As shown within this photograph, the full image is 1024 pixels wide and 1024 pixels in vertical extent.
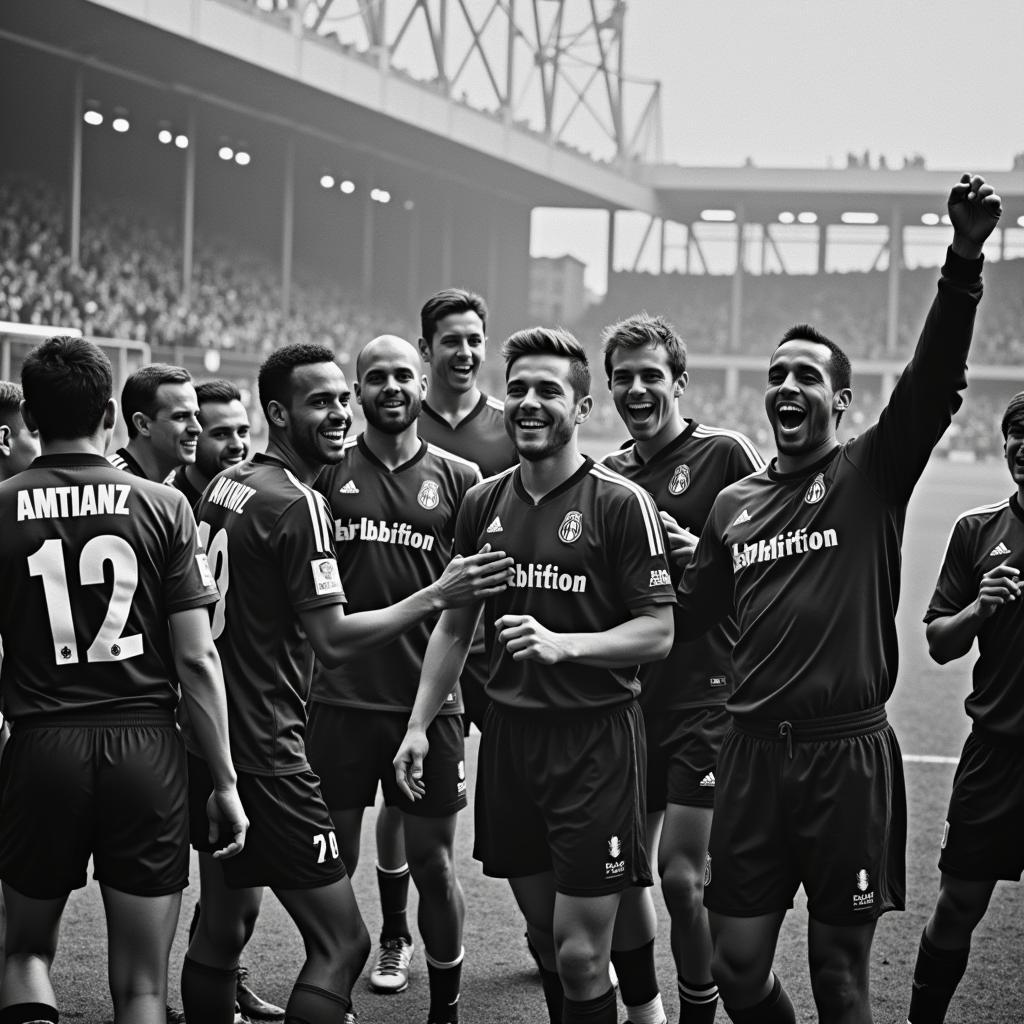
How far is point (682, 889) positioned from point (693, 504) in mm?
1352

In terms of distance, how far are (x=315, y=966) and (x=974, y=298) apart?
2.54m

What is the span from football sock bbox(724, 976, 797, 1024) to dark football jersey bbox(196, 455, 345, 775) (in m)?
1.45

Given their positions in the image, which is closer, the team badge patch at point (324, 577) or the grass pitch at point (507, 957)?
the team badge patch at point (324, 577)

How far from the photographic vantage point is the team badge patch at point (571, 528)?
13.2 feet

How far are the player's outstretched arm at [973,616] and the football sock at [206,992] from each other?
7.88 feet

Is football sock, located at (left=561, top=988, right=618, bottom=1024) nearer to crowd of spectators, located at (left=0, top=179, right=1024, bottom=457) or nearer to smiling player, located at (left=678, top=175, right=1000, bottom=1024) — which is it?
smiling player, located at (left=678, top=175, right=1000, bottom=1024)

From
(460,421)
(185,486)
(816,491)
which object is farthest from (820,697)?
(185,486)

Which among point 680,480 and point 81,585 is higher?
point 680,480

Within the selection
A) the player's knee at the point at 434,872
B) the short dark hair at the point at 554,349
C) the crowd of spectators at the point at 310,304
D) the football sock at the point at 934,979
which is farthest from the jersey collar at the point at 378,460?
the crowd of spectators at the point at 310,304

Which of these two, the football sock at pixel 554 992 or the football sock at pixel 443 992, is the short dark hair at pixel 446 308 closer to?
the football sock at pixel 443 992

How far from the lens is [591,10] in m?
57.0

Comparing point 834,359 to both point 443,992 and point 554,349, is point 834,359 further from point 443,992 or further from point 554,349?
point 443,992

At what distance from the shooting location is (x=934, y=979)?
14.3 feet

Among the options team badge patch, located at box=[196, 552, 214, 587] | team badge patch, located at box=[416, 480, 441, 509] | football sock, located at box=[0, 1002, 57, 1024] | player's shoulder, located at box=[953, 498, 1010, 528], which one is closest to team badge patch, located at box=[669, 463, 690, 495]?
team badge patch, located at box=[416, 480, 441, 509]
